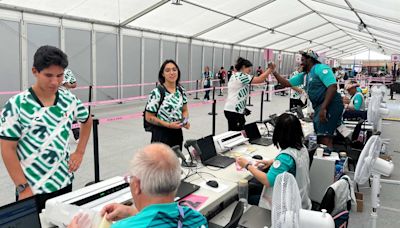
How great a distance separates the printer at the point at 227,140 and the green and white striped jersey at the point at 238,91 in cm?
85

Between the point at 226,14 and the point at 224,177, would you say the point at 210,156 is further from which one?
the point at 226,14

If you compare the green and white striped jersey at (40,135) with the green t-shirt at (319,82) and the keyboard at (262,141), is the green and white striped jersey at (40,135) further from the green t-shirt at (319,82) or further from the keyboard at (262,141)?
the green t-shirt at (319,82)

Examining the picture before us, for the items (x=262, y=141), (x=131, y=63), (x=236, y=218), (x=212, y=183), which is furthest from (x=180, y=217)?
(x=131, y=63)

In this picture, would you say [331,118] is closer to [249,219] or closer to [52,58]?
[249,219]

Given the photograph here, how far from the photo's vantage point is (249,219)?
84.4 inches

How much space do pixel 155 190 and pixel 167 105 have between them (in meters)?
1.84

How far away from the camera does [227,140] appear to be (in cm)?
319

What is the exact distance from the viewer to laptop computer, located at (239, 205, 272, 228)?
6.82ft

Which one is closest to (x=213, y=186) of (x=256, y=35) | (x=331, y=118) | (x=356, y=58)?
(x=331, y=118)

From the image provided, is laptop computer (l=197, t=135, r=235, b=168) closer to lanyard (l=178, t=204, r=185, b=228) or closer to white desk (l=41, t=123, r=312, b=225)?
white desk (l=41, t=123, r=312, b=225)

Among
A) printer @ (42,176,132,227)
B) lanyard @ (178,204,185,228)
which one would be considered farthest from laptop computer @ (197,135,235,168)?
lanyard @ (178,204,185,228)

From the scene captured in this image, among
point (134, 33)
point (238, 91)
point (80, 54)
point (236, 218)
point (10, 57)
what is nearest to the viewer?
point (236, 218)

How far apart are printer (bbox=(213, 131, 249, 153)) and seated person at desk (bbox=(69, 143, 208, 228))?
187cm

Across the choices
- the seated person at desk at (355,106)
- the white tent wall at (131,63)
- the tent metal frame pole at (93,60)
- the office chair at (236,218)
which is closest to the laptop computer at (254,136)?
the office chair at (236,218)
